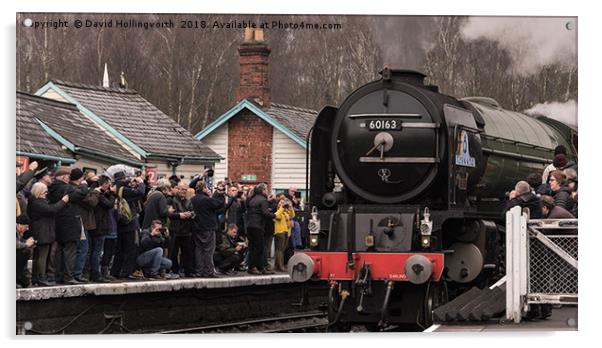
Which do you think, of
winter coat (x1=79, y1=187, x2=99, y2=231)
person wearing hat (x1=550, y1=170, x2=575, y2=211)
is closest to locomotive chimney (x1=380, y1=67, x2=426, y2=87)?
person wearing hat (x1=550, y1=170, x2=575, y2=211)

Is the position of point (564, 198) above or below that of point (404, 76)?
below

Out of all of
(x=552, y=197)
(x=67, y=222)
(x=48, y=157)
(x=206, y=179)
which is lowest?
(x=67, y=222)

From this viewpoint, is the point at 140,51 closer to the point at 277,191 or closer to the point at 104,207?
the point at 104,207

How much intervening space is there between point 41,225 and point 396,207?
4144 millimetres

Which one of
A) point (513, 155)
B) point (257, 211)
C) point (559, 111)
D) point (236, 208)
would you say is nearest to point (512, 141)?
point (513, 155)

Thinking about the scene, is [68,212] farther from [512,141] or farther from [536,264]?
[512,141]

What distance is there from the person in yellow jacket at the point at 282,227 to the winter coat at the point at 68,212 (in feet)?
14.8

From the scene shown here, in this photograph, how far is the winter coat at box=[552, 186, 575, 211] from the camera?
609 inches

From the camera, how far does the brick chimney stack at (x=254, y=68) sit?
16.1 metres

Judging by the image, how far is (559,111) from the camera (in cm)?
1673

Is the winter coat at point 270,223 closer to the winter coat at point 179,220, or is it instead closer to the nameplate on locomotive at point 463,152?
the winter coat at point 179,220

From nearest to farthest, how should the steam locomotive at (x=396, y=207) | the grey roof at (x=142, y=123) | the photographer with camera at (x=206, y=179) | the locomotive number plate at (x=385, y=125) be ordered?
1. the steam locomotive at (x=396, y=207)
2. the locomotive number plate at (x=385, y=125)
3. the grey roof at (x=142, y=123)
4. the photographer with camera at (x=206, y=179)

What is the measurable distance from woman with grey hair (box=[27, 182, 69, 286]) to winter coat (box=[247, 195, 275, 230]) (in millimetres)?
4139

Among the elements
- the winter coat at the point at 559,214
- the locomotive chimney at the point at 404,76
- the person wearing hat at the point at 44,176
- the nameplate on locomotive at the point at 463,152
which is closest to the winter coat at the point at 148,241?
the person wearing hat at the point at 44,176
